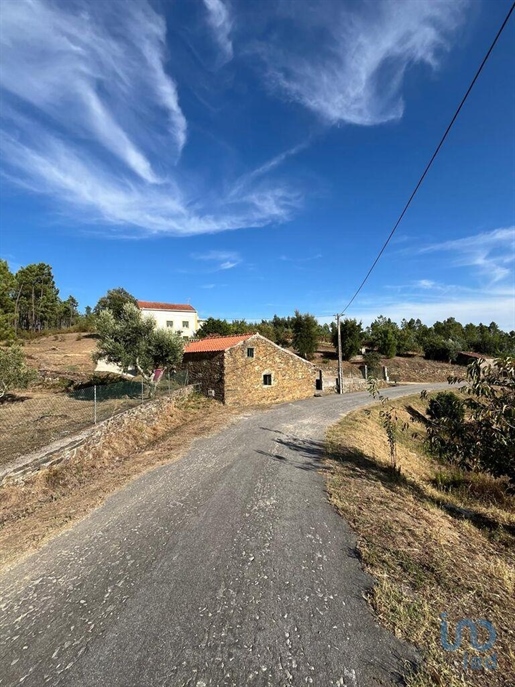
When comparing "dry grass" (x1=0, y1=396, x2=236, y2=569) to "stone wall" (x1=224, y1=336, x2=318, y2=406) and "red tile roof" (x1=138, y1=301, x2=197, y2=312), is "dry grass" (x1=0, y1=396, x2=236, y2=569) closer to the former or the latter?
"stone wall" (x1=224, y1=336, x2=318, y2=406)

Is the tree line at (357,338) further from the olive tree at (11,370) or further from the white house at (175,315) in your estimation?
the olive tree at (11,370)

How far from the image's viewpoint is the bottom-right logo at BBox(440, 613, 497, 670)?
298cm

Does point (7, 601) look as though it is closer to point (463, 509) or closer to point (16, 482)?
point (16, 482)

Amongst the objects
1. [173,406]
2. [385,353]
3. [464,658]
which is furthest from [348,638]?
[385,353]

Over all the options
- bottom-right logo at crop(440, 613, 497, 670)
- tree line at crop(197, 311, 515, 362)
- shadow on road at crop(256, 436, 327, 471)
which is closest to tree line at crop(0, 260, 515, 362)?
tree line at crop(197, 311, 515, 362)

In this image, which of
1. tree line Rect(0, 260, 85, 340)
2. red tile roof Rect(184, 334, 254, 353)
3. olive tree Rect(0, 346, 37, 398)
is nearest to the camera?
olive tree Rect(0, 346, 37, 398)

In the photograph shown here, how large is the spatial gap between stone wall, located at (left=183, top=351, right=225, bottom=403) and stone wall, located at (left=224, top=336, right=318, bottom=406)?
0.48 metres

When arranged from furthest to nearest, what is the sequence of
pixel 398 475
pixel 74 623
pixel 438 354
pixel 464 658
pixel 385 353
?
pixel 438 354
pixel 385 353
pixel 398 475
pixel 74 623
pixel 464 658

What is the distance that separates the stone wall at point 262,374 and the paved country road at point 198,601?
13.8m

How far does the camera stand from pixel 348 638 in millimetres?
3193

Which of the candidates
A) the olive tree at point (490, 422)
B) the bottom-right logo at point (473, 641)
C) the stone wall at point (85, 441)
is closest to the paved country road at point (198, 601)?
the bottom-right logo at point (473, 641)

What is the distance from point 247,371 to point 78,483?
13.9 m

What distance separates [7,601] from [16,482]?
3.76 m

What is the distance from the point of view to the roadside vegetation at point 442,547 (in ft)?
10.2
